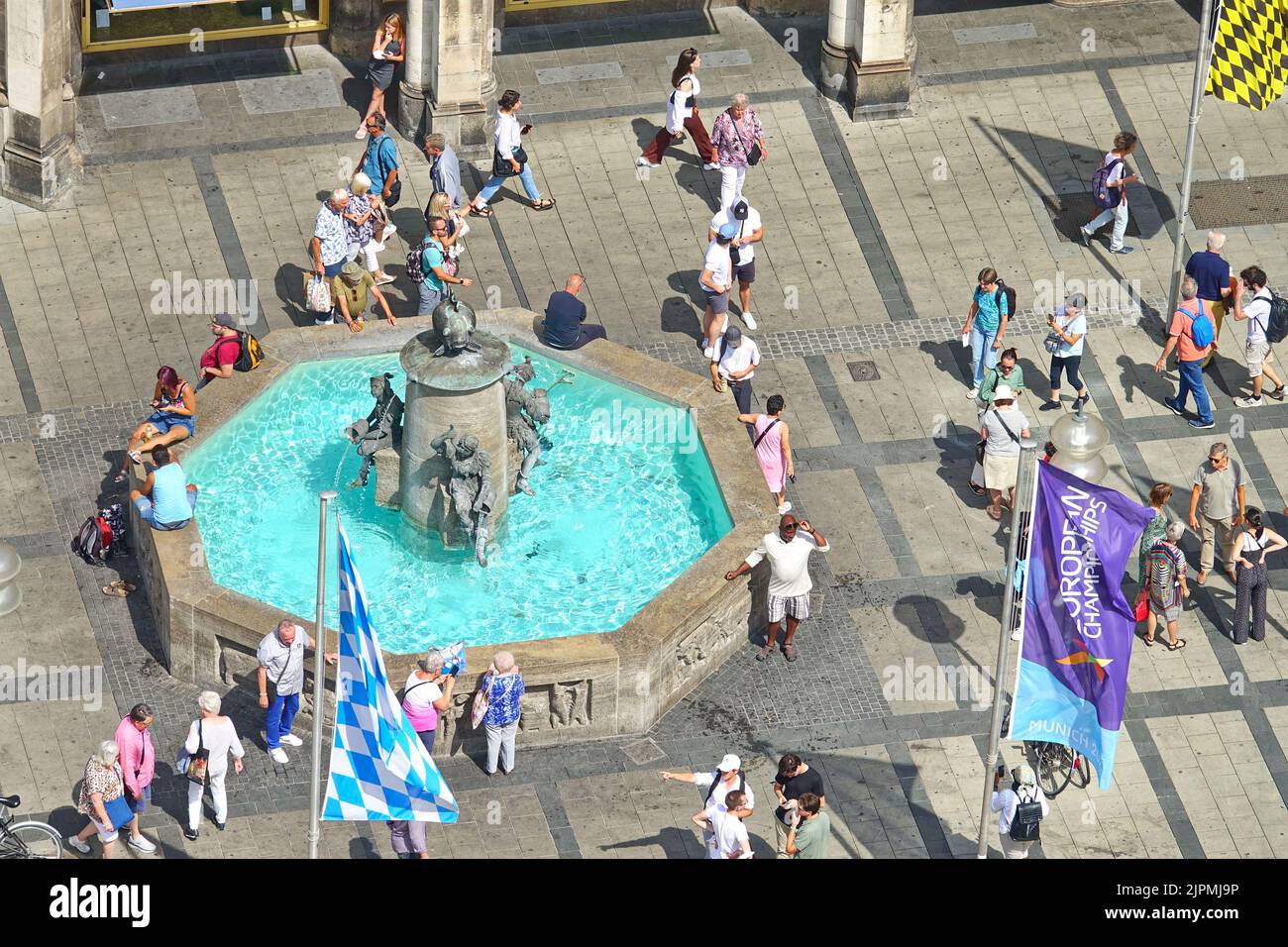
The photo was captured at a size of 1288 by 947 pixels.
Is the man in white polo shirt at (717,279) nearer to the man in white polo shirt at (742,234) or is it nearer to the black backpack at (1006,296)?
the man in white polo shirt at (742,234)

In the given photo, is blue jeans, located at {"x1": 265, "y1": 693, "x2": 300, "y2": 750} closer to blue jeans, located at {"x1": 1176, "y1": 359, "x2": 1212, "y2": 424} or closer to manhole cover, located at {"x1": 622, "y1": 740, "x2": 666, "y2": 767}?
manhole cover, located at {"x1": 622, "y1": 740, "x2": 666, "y2": 767}

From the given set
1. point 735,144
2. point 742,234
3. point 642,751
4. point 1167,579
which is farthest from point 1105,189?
point 642,751

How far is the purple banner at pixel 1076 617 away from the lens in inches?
906

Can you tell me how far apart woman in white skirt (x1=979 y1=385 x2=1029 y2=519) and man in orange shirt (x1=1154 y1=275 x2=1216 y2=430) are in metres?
2.77

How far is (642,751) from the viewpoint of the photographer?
28.5 metres

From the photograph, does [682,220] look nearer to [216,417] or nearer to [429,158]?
[429,158]

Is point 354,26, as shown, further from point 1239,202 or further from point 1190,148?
point 1239,202

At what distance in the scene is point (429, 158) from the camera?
116 ft

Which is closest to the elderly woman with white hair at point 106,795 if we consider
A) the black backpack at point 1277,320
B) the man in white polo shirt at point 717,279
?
the man in white polo shirt at point 717,279

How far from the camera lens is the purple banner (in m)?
23.0

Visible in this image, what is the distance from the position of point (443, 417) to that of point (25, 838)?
6229 mm

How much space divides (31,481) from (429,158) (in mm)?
6920

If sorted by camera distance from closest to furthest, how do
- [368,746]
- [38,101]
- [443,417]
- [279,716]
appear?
[368,746] < [279,716] < [443,417] < [38,101]
